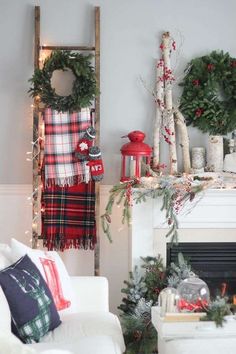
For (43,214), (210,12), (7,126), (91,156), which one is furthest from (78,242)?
(210,12)

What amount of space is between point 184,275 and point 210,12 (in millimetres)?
2162

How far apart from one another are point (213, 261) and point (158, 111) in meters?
1.26

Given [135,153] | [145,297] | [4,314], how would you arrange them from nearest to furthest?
[4,314] < [145,297] < [135,153]

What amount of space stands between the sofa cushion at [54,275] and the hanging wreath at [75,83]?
A: 1422mm

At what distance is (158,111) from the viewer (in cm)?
468

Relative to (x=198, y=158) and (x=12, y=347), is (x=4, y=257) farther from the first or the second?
(x=198, y=158)

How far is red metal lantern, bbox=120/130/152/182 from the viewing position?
444 cm

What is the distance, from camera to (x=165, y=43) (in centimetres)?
468

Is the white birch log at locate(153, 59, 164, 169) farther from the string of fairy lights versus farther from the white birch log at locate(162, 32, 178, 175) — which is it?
the string of fairy lights

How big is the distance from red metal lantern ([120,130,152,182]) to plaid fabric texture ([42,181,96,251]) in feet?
1.08

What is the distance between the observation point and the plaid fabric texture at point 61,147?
4551 mm

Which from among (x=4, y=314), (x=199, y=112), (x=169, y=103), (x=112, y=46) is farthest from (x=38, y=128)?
(x=4, y=314)

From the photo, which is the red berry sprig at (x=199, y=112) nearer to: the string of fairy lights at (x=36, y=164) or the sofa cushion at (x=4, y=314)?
the string of fairy lights at (x=36, y=164)

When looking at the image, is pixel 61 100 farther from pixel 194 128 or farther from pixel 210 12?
pixel 210 12
